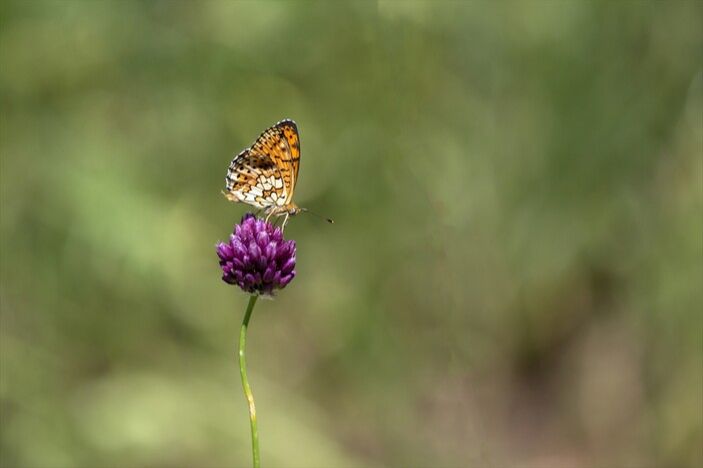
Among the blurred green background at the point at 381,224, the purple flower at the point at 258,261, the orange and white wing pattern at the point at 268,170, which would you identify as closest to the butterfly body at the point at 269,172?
the orange and white wing pattern at the point at 268,170

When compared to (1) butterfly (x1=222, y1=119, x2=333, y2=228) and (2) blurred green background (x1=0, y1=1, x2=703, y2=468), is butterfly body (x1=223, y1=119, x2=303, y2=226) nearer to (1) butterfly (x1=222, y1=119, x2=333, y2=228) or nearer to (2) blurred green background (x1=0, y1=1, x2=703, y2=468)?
(1) butterfly (x1=222, y1=119, x2=333, y2=228)

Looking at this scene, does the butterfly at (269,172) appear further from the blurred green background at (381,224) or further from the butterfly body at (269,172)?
the blurred green background at (381,224)

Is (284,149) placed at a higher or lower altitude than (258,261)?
higher

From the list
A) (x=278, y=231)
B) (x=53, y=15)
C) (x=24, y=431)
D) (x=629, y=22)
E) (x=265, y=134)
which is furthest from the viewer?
(x=629, y=22)

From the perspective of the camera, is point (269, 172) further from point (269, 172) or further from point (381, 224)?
point (381, 224)

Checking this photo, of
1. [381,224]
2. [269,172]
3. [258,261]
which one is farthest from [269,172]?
[381,224]

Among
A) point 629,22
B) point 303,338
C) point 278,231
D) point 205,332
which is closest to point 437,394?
point 303,338

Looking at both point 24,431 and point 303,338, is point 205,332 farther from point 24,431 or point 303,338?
point 24,431
